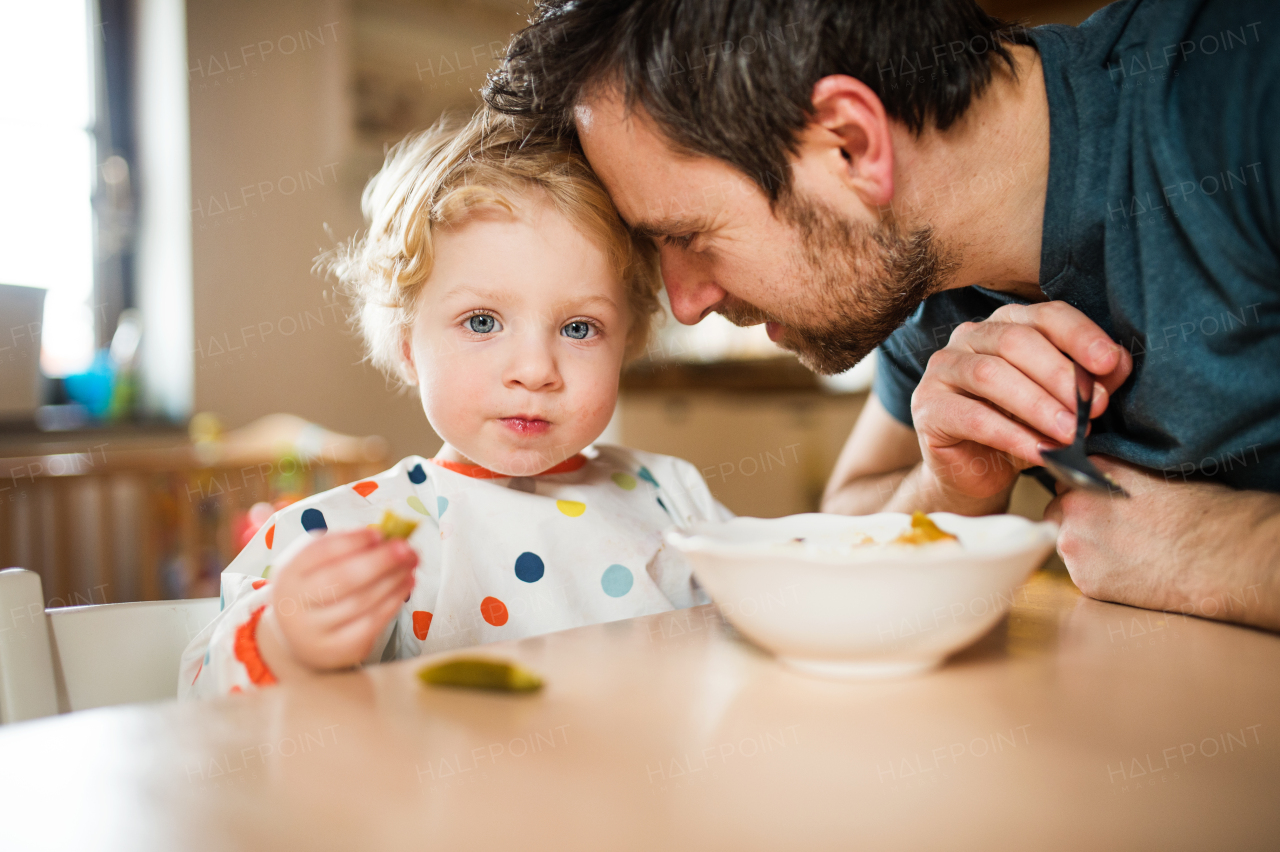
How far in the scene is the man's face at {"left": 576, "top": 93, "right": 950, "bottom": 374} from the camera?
0.99m

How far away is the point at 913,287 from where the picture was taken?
3.65 ft

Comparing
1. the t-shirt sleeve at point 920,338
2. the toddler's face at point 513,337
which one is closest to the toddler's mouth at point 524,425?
the toddler's face at point 513,337

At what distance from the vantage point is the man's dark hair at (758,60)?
92cm

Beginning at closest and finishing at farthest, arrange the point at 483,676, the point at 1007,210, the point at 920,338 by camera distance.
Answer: the point at 483,676 → the point at 1007,210 → the point at 920,338

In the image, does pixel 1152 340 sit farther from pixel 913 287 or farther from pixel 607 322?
pixel 607 322

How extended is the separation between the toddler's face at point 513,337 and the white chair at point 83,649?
0.33 m

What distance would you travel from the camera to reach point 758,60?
93 centimetres

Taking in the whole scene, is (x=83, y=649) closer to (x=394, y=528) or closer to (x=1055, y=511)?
(x=394, y=528)

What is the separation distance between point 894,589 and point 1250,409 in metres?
0.56

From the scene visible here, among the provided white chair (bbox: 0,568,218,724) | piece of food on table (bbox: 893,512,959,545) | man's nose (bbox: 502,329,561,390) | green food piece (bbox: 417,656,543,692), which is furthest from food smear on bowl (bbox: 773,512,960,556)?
white chair (bbox: 0,568,218,724)

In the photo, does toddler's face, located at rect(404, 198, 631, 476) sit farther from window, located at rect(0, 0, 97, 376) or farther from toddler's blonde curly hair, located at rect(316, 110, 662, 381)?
window, located at rect(0, 0, 97, 376)

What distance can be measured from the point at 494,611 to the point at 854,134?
0.68m

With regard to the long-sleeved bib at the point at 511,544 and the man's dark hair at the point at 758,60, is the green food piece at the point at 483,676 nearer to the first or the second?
the long-sleeved bib at the point at 511,544

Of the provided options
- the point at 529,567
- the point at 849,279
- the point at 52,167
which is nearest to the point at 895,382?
the point at 849,279
